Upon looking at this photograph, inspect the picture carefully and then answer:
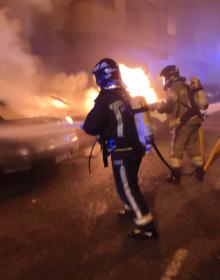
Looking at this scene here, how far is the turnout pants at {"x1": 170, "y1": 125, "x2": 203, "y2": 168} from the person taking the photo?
5.40 metres

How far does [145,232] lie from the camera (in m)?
3.65

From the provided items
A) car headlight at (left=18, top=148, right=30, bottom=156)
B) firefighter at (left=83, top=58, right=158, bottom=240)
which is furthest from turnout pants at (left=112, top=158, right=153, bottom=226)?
car headlight at (left=18, top=148, right=30, bottom=156)

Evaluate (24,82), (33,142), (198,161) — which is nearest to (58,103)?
(24,82)

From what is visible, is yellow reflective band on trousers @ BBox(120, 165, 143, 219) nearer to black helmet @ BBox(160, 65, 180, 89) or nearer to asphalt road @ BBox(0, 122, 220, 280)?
asphalt road @ BBox(0, 122, 220, 280)

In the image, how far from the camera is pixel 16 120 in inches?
273

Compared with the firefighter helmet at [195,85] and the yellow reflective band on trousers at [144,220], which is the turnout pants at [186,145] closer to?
the firefighter helmet at [195,85]

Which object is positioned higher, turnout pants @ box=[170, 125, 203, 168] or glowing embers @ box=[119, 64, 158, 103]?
glowing embers @ box=[119, 64, 158, 103]

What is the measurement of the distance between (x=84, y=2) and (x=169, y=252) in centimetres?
1910

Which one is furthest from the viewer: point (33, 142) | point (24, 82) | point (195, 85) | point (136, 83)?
point (136, 83)

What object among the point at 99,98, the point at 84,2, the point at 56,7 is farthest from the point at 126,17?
the point at 99,98

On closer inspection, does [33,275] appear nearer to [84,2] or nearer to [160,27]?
[84,2]

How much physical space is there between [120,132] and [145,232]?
45.8 inches

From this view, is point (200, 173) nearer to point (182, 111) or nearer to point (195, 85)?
point (182, 111)

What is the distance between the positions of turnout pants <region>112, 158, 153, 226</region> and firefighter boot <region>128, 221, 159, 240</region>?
0.05m
